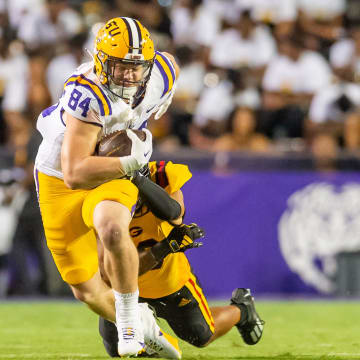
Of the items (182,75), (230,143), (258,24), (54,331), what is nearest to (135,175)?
(54,331)

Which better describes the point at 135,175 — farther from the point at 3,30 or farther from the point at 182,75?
the point at 3,30

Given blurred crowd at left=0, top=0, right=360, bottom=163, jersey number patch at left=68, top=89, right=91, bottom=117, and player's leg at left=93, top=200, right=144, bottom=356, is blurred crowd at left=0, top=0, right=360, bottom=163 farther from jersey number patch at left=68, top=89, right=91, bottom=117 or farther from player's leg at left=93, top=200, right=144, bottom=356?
player's leg at left=93, top=200, right=144, bottom=356

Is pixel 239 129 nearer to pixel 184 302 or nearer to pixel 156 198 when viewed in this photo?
pixel 184 302

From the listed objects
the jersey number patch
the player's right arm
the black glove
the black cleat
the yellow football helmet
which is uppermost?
the yellow football helmet

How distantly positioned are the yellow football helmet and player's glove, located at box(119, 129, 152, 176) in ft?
0.87

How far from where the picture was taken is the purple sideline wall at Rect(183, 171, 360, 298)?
8680 mm

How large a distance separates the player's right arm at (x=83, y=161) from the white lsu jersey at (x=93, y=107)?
57mm

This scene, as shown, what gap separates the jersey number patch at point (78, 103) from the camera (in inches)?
179

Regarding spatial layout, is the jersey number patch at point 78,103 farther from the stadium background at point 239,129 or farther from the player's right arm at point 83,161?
the stadium background at point 239,129

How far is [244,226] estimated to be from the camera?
28.8ft

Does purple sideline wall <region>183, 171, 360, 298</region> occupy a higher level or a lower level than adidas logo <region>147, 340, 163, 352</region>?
lower

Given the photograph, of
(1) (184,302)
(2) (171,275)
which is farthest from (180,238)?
(1) (184,302)

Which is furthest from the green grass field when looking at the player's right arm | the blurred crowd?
the blurred crowd

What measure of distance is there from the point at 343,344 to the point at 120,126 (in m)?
2.04
